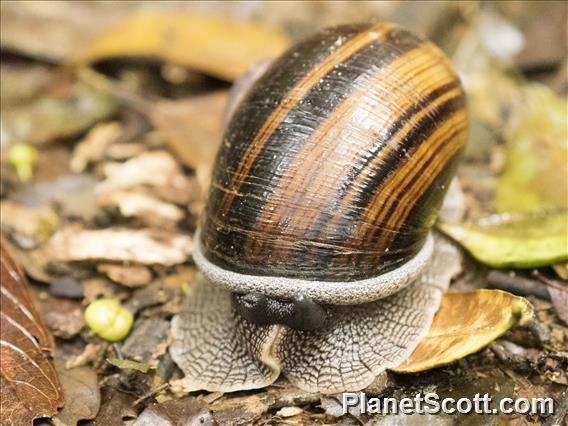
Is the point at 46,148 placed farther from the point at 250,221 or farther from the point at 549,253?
the point at 549,253

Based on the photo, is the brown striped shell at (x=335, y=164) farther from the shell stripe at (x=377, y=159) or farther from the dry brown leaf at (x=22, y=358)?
the dry brown leaf at (x=22, y=358)

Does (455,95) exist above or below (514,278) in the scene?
above

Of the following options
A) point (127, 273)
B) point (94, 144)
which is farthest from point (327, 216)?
point (94, 144)

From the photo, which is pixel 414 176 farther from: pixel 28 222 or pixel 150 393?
pixel 28 222

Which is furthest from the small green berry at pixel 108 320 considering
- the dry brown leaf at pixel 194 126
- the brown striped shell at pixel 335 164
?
the dry brown leaf at pixel 194 126

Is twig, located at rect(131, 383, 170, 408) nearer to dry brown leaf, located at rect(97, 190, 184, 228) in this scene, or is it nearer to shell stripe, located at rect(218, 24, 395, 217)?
shell stripe, located at rect(218, 24, 395, 217)

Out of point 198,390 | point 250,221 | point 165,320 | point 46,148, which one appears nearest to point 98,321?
point 165,320

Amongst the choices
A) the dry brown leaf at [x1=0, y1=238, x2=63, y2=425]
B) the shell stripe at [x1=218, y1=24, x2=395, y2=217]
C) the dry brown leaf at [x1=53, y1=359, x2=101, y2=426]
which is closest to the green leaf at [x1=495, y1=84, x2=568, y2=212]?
the shell stripe at [x1=218, y1=24, x2=395, y2=217]
